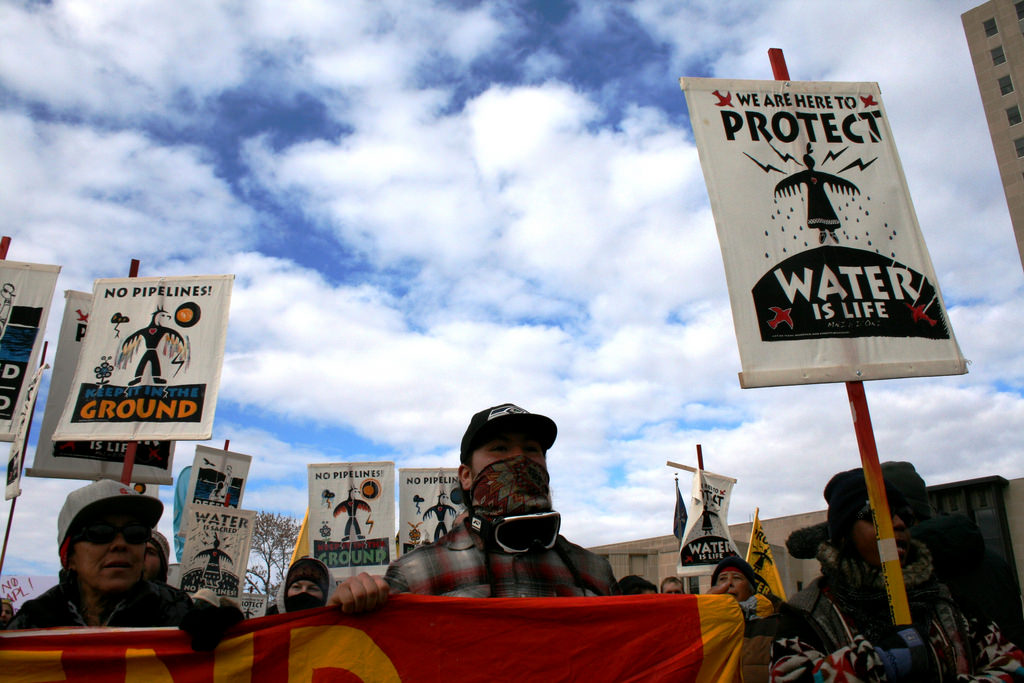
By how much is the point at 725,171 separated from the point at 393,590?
249cm

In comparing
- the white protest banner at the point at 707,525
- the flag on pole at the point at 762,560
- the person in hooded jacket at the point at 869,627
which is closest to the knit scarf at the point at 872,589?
the person in hooded jacket at the point at 869,627

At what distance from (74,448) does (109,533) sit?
3.99 metres

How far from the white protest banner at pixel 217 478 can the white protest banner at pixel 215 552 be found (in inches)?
11.0

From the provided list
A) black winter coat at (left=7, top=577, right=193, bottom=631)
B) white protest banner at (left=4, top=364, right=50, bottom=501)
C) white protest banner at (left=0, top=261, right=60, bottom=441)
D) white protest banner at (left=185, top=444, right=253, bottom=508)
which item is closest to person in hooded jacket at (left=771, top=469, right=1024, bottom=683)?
black winter coat at (left=7, top=577, right=193, bottom=631)

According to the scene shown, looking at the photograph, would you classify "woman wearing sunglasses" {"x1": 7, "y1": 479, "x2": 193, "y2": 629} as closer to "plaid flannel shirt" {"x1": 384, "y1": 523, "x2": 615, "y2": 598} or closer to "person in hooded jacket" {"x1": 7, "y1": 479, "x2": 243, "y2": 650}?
"person in hooded jacket" {"x1": 7, "y1": 479, "x2": 243, "y2": 650}

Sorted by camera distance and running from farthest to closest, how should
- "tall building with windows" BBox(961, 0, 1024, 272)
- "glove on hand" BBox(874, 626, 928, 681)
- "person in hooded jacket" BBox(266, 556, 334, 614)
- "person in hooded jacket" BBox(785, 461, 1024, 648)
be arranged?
"tall building with windows" BBox(961, 0, 1024, 272) < "person in hooded jacket" BBox(266, 556, 334, 614) < "person in hooded jacket" BBox(785, 461, 1024, 648) < "glove on hand" BBox(874, 626, 928, 681)

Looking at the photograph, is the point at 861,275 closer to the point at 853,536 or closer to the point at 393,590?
the point at 853,536

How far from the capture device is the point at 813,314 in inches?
132

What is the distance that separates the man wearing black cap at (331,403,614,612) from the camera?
2.72m

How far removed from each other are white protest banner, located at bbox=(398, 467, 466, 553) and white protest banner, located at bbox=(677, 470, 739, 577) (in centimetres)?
372

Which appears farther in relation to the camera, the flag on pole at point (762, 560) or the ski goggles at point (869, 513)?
the flag on pole at point (762, 560)

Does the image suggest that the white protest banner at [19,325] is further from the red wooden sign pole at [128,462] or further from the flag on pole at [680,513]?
the flag on pole at [680,513]

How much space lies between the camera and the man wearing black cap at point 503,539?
272cm

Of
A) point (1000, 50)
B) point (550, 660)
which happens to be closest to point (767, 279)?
point (550, 660)
